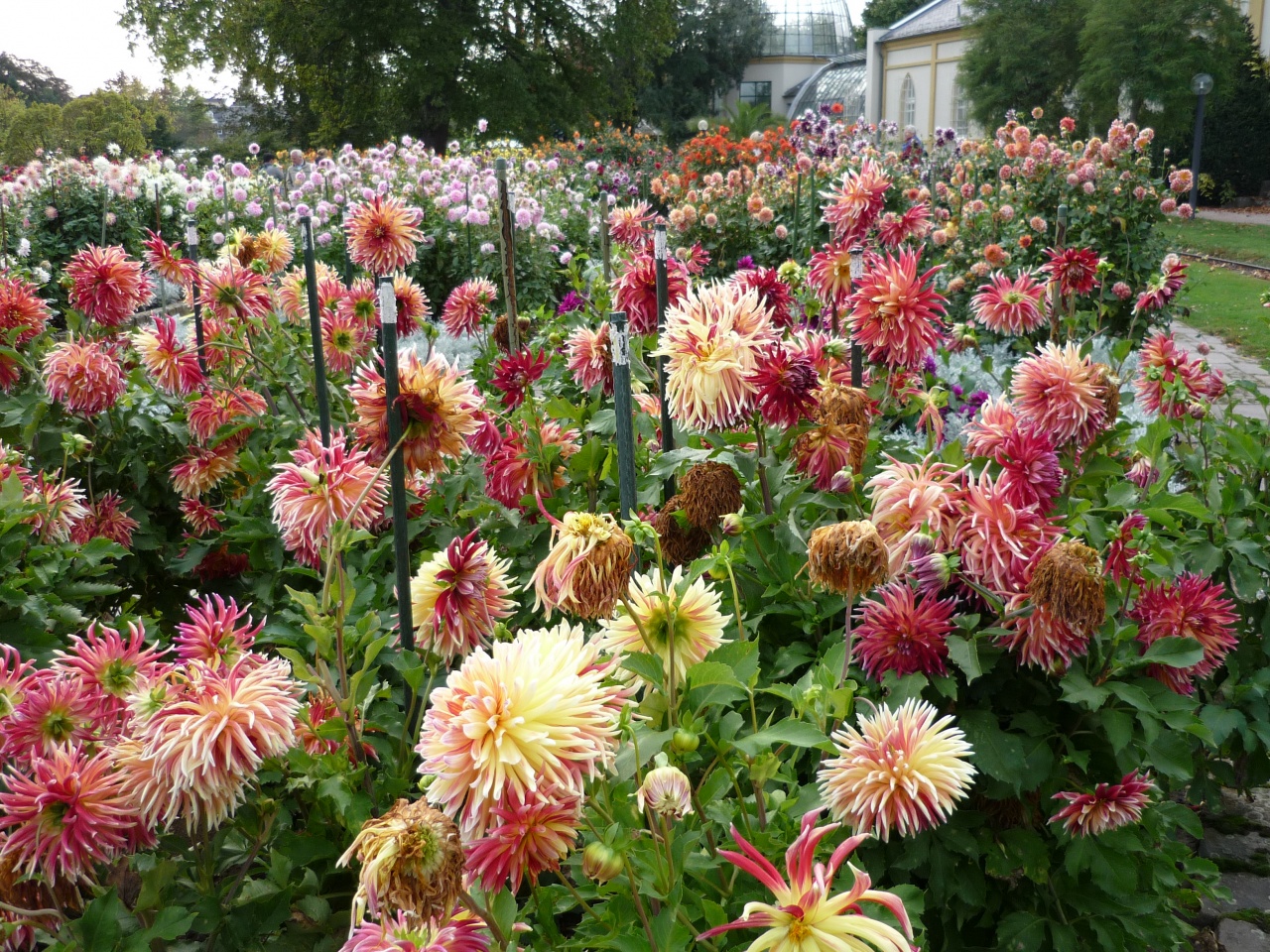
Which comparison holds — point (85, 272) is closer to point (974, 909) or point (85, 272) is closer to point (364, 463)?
point (364, 463)

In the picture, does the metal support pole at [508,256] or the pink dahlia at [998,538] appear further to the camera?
the metal support pole at [508,256]

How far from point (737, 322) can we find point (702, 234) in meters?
6.23

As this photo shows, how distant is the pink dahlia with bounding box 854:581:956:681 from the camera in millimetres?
1214

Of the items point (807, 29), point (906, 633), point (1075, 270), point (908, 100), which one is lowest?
point (906, 633)

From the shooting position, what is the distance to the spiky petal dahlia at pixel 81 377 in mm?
2078

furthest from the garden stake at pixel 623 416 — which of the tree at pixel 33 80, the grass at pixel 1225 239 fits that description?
the tree at pixel 33 80

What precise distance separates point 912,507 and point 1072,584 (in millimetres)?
228

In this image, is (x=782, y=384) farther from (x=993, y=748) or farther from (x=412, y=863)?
(x=412, y=863)

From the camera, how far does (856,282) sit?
1.57 meters

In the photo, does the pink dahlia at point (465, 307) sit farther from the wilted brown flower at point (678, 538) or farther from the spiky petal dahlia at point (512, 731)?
the spiky petal dahlia at point (512, 731)

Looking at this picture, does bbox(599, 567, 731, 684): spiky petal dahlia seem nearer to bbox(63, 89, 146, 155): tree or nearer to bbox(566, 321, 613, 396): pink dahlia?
bbox(566, 321, 613, 396): pink dahlia

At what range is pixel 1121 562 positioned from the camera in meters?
1.33

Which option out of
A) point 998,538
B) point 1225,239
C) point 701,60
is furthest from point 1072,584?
point 701,60

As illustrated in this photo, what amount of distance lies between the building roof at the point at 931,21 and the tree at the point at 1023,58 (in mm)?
7297
